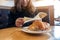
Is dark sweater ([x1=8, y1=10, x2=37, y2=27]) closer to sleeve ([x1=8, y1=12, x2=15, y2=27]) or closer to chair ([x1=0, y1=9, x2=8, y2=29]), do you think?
sleeve ([x1=8, y1=12, x2=15, y2=27])

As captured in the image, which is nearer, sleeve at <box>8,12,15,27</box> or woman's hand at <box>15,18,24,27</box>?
woman's hand at <box>15,18,24,27</box>

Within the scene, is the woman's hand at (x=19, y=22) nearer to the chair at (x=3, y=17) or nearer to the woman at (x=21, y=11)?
the woman at (x=21, y=11)

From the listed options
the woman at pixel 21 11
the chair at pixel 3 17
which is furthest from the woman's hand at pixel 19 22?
the chair at pixel 3 17

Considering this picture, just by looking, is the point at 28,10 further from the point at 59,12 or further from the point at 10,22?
the point at 59,12

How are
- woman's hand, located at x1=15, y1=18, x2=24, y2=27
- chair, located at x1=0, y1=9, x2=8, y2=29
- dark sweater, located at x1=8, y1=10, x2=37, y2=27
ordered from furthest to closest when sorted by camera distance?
chair, located at x1=0, y1=9, x2=8, y2=29, dark sweater, located at x1=8, y1=10, x2=37, y2=27, woman's hand, located at x1=15, y1=18, x2=24, y2=27

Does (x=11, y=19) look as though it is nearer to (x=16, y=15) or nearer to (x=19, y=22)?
(x=16, y=15)

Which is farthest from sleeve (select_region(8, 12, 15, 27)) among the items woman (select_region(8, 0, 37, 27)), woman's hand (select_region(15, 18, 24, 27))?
woman's hand (select_region(15, 18, 24, 27))

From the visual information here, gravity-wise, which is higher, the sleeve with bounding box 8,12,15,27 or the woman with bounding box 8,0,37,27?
the woman with bounding box 8,0,37,27

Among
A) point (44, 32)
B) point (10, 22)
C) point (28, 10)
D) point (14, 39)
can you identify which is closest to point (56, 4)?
point (28, 10)

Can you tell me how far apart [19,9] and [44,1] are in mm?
886

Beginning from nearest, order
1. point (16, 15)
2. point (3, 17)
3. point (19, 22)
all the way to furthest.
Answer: point (19, 22) → point (16, 15) → point (3, 17)

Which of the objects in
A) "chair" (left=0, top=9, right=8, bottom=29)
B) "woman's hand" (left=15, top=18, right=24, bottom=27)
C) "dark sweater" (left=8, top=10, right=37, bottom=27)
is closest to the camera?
"woman's hand" (left=15, top=18, right=24, bottom=27)

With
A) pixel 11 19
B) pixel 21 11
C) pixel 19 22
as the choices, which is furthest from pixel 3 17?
pixel 19 22

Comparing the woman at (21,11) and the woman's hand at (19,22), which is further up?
the woman at (21,11)
